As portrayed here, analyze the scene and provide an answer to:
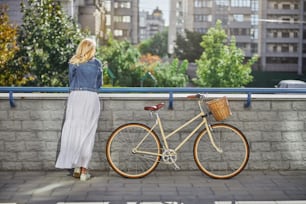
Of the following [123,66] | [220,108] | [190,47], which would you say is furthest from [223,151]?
[190,47]

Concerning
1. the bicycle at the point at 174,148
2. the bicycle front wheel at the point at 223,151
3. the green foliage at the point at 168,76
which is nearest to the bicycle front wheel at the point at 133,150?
the bicycle at the point at 174,148

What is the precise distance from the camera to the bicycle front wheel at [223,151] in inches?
281

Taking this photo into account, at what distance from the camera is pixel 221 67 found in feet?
177

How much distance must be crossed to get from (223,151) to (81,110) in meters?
2.07

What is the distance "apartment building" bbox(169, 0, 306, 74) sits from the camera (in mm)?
105875

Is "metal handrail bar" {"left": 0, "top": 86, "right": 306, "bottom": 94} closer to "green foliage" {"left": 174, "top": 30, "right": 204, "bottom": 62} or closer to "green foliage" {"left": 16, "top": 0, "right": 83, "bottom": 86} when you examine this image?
"green foliage" {"left": 16, "top": 0, "right": 83, "bottom": 86}

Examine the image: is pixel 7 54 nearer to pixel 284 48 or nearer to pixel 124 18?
pixel 124 18

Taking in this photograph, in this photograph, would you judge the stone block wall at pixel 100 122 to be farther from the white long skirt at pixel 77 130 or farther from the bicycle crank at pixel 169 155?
the white long skirt at pixel 77 130

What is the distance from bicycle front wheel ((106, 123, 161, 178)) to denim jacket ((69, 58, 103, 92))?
73 centimetres

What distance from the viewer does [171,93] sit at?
729cm

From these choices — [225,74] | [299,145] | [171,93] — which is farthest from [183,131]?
[225,74]

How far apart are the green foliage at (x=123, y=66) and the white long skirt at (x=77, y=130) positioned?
1230 inches

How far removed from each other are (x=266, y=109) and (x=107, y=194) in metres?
2.72

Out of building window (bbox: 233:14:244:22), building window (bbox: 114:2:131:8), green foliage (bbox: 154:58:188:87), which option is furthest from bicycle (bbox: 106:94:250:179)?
building window (bbox: 233:14:244:22)
